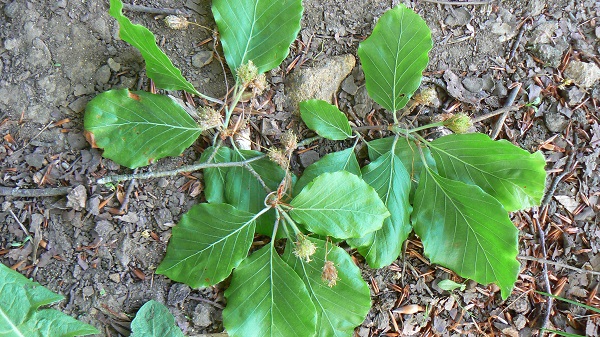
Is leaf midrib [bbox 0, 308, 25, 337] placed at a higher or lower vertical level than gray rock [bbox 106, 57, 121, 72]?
lower

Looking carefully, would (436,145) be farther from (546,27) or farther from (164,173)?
(164,173)

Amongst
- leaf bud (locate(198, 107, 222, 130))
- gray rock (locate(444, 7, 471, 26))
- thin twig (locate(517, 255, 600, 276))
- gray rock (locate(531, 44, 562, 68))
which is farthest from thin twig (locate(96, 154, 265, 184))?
gray rock (locate(531, 44, 562, 68))

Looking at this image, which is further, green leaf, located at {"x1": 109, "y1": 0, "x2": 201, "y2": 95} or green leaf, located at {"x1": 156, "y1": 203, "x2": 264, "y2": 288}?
green leaf, located at {"x1": 156, "y1": 203, "x2": 264, "y2": 288}

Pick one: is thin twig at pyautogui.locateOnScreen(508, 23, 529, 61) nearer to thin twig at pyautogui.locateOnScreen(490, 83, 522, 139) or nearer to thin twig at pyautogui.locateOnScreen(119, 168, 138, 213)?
thin twig at pyautogui.locateOnScreen(490, 83, 522, 139)

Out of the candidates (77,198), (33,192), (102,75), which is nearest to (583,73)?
(102,75)

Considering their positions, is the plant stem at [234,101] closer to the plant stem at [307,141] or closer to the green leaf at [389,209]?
the plant stem at [307,141]

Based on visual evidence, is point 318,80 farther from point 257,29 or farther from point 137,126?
point 137,126

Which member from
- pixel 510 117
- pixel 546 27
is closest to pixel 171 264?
pixel 510 117
